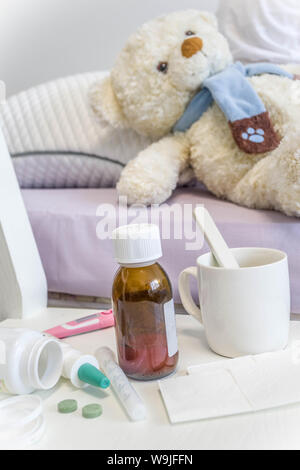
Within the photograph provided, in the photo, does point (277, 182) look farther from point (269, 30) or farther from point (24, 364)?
point (269, 30)

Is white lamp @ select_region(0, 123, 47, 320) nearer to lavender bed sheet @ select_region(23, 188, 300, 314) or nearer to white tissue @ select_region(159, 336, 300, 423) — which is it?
lavender bed sheet @ select_region(23, 188, 300, 314)

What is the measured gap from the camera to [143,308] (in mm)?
398

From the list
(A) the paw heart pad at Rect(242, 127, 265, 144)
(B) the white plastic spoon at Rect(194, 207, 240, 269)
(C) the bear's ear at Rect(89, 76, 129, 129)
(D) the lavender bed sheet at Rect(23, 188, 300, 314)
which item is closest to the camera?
(B) the white plastic spoon at Rect(194, 207, 240, 269)

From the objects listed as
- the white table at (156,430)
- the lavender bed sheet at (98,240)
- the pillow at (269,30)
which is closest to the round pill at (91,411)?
the white table at (156,430)

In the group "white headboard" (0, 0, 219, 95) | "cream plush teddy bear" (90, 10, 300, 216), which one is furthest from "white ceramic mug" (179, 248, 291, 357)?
"white headboard" (0, 0, 219, 95)

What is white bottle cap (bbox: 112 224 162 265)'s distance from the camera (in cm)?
39

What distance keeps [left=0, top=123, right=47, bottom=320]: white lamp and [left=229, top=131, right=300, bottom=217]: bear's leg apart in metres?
0.30

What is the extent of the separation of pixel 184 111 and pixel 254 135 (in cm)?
15

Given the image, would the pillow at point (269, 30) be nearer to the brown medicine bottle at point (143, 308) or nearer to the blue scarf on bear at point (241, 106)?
the blue scarf on bear at point (241, 106)

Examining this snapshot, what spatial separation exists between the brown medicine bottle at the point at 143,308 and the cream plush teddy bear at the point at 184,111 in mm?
268

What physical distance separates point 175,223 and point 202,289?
0.19m

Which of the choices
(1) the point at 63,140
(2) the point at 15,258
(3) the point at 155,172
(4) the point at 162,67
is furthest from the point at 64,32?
(2) the point at 15,258

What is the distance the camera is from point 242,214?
0.61 metres
